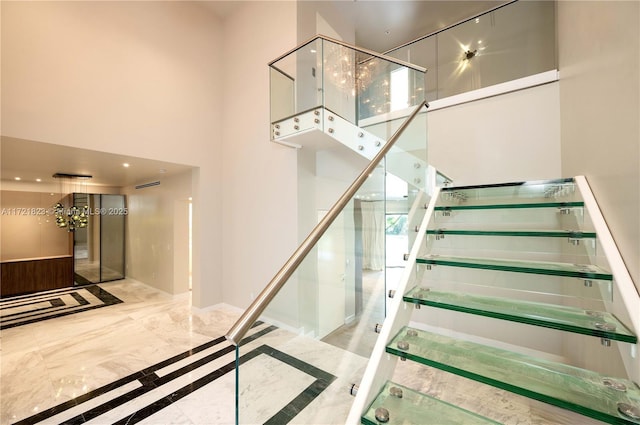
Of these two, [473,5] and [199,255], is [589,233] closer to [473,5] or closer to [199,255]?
[199,255]

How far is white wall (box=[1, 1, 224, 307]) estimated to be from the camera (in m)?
3.36

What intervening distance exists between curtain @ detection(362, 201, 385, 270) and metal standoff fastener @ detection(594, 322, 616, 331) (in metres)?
1.22

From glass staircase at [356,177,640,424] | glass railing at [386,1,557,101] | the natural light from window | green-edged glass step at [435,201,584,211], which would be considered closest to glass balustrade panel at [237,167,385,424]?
glass staircase at [356,177,640,424]

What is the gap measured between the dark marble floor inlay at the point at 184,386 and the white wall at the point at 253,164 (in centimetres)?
149

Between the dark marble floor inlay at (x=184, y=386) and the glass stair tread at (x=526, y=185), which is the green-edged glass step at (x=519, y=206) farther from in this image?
the dark marble floor inlay at (x=184, y=386)

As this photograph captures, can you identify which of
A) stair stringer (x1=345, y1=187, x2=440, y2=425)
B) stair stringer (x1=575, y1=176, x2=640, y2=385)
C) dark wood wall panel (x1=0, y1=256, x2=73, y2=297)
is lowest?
dark wood wall panel (x1=0, y1=256, x2=73, y2=297)

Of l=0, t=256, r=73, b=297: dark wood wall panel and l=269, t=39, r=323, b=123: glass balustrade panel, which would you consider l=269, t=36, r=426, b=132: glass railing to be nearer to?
l=269, t=39, r=323, b=123: glass balustrade panel

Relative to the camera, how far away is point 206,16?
534 centimetres

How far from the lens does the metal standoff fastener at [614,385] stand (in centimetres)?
109

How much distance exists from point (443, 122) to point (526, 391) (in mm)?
4414

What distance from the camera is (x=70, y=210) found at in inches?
261

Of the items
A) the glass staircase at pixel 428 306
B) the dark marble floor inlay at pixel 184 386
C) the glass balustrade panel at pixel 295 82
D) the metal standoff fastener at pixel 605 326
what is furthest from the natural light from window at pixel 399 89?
the dark marble floor inlay at pixel 184 386

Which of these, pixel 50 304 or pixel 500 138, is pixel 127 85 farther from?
pixel 500 138

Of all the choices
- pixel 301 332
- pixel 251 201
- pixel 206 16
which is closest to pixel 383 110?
pixel 251 201
